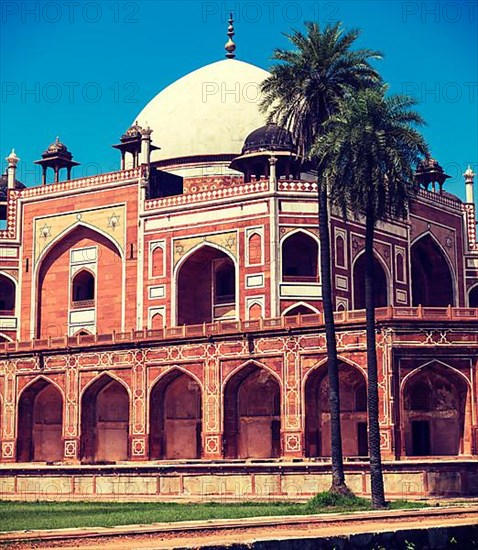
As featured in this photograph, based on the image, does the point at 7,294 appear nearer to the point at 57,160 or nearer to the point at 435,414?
the point at 57,160

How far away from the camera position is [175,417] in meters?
45.2

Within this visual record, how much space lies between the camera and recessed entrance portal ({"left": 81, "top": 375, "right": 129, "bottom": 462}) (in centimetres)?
4566

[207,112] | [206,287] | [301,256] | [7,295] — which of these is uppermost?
[207,112]

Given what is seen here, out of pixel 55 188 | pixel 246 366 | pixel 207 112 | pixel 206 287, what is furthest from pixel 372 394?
pixel 207 112

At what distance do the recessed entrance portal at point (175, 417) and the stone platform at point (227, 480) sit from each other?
3761 mm

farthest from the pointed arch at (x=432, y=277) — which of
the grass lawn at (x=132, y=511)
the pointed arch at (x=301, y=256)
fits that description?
the grass lawn at (x=132, y=511)

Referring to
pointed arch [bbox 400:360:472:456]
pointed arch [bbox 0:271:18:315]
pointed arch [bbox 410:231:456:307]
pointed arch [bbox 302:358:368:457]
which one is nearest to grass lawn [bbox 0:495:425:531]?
pointed arch [bbox 302:358:368:457]

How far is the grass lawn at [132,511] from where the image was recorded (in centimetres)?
2561

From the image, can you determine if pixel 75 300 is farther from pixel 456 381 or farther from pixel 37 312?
Answer: pixel 456 381

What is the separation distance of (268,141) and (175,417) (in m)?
12.7

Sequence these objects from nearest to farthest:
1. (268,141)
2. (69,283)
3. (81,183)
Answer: (268,141) < (69,283) < (81,183)

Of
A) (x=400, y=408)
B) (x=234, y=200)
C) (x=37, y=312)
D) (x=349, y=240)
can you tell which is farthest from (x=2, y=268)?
(x=400, y=408)

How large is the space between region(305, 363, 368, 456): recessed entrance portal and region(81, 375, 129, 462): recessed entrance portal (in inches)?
345

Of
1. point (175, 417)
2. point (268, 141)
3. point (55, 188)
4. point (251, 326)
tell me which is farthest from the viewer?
point (55, 188)
